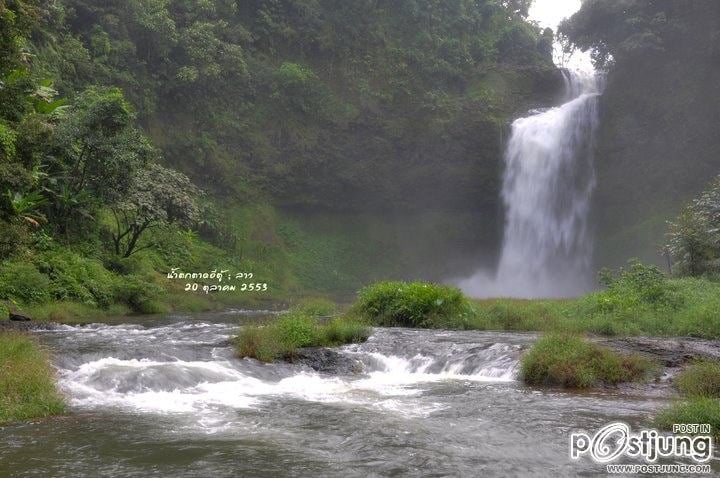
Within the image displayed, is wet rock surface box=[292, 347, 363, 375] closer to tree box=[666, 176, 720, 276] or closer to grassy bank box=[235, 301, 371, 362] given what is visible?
grassy bank box=[235, 301, 371, 362]

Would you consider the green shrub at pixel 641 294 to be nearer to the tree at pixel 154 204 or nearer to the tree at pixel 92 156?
the tree at pixel 154 204

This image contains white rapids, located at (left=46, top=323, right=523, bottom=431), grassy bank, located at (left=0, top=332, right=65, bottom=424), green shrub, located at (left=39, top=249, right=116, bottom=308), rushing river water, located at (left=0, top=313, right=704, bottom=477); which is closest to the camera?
rushing river water, located at (left=0, top=313, right=704, bottom=477)

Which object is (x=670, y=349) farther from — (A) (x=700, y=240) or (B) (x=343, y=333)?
(A) (x=700, y=240)

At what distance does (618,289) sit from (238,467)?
1468 cm

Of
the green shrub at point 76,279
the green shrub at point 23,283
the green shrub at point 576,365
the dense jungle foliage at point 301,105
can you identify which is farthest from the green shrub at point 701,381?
the dense jungle foliage at point 301,105

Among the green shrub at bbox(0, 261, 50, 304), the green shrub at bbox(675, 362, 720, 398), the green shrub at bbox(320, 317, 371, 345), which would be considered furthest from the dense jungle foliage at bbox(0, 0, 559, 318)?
the green shrub at bbox(675, 362, 720, 398)

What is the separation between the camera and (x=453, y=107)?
125 ft

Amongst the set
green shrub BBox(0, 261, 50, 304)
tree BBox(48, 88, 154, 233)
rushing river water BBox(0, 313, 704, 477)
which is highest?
tree BBox(48, 88, 154, 233)

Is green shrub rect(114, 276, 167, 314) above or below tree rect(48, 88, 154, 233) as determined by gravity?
below

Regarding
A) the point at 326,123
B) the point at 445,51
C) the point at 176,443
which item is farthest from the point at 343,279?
the point at 176,443

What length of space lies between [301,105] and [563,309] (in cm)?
2444

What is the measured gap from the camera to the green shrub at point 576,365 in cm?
1040

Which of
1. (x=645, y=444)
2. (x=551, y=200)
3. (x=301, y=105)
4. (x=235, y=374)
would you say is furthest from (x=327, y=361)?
(x=301, y=105)

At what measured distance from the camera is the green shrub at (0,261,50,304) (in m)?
18.1
